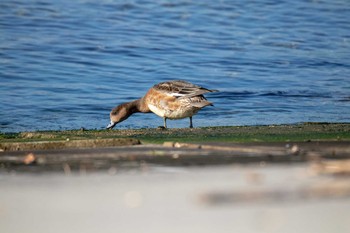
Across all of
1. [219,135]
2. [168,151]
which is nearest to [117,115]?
[219,135]

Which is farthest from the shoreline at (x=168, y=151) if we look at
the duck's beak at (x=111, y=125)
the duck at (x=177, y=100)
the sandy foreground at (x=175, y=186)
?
the duck's beak at (x=111, y=125)

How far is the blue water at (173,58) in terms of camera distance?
55.1 ft

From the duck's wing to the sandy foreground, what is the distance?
470 centimetres

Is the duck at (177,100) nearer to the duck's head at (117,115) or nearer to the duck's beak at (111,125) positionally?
the duck's head at (117,115)

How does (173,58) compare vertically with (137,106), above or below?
below

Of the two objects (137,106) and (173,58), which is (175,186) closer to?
(137,106)

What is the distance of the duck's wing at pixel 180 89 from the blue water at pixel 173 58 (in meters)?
1.52

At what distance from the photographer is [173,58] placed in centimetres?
2266

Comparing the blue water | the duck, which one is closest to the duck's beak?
the blue water

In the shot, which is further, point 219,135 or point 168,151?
point 219,135

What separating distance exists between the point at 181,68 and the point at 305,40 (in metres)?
4.98

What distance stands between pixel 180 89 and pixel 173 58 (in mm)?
8722

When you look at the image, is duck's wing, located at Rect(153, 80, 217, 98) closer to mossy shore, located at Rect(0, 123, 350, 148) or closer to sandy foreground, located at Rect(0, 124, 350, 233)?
mossy shore, located at Rect(0, 123, 350, 148)

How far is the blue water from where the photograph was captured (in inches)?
661
